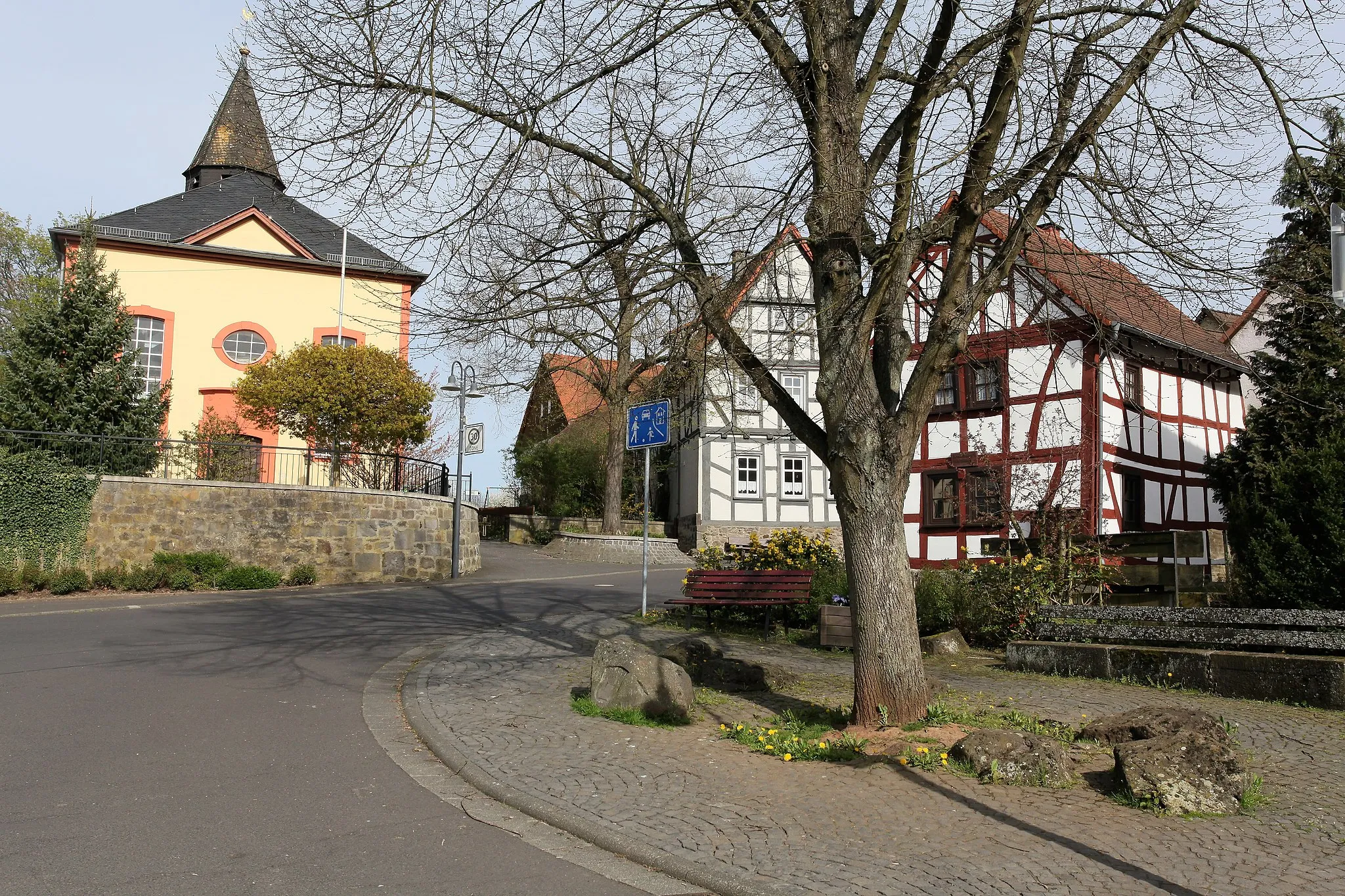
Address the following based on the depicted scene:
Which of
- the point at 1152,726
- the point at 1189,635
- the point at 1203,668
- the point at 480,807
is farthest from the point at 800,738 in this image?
the point at 1189,635

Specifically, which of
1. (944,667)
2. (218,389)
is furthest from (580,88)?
(218,389)

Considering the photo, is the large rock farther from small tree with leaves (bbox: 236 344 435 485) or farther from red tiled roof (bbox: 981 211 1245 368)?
small tree with leaves (bbox: 236 344 435 485)

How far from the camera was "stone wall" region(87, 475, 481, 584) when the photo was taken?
18.3 metres

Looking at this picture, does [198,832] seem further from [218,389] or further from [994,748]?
[218,389]

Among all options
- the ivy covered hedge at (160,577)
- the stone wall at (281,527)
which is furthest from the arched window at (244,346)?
the ivy covered hedge at (160,577)

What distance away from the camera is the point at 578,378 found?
32344 millimetres

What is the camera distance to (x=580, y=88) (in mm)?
7801

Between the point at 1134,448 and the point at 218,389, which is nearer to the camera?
the point at 1134,448

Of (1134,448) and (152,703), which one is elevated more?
(1134,448)

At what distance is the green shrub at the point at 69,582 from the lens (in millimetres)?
16359

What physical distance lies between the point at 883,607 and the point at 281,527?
1516 cm

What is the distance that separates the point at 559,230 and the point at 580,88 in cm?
166

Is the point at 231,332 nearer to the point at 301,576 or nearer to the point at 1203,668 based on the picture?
the point at 301,576

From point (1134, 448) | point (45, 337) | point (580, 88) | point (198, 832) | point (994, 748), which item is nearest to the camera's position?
point (198, 832)
